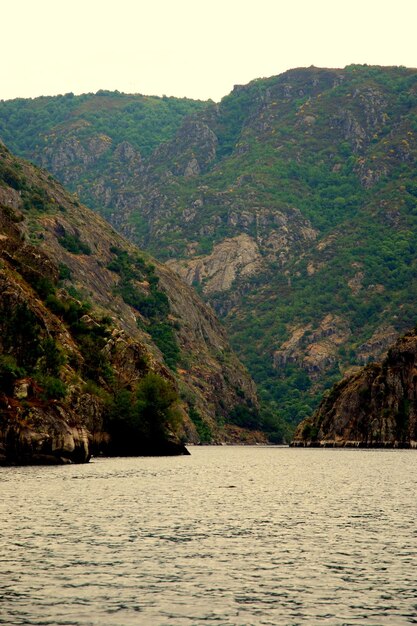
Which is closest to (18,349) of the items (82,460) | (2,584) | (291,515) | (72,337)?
(82,460)

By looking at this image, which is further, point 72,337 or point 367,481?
point 72,337

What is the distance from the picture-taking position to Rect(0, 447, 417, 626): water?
1387 inches

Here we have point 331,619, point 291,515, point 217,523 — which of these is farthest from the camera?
point 291,515

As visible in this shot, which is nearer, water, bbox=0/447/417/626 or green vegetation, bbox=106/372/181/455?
water, bbox=0/447/417/626

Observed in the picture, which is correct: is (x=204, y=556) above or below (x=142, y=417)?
below

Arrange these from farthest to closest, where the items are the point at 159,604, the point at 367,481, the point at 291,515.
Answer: the point at 367,481
the point at 291,515
the point at 159,604

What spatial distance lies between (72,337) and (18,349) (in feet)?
118

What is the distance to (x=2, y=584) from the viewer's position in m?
40.0

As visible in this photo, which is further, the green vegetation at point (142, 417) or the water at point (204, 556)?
the green vegetation at point (142, 417)

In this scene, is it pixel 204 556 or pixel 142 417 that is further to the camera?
pixel 142 417

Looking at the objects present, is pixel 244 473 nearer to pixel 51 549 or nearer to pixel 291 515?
pixel 291 515

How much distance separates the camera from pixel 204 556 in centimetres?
4797

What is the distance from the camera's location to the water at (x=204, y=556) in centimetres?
3522

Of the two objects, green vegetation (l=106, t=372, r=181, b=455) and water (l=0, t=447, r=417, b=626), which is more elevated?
green vegetation (l=106, t=372, r=181, b=455)
